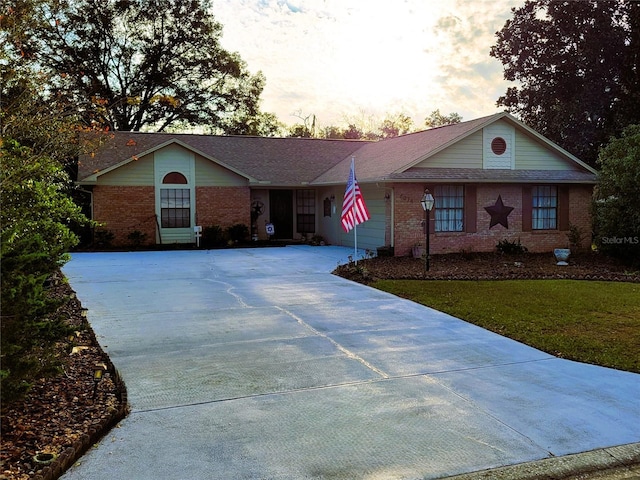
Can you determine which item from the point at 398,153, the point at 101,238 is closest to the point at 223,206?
the point at 101,238

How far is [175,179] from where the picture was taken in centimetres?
2008

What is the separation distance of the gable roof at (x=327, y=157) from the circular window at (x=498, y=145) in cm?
60

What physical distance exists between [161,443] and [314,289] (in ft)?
22.5

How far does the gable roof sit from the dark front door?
94 cm

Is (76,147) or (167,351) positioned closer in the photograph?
(167,351)

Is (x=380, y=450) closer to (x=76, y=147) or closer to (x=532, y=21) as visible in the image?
(x=76, y=147)

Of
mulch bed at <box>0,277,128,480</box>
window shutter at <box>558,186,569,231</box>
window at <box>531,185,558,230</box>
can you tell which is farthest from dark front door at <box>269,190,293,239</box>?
mulch bed at <box>0,277,128,480</box>

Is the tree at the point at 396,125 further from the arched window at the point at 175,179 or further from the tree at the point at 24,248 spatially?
the tree at the point at 24,248

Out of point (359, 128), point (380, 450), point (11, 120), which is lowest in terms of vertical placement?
point (380, 450)

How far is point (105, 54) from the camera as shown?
3203cm

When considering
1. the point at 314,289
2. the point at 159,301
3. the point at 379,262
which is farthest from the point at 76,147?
the point at 379,262

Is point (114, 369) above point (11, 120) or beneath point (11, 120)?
beneath

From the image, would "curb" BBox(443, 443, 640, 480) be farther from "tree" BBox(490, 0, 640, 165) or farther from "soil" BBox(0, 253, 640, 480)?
"tree" BBox(490, 0, 640, 165)

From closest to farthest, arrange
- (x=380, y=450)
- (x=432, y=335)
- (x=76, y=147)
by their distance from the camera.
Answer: (x=380, y=450) < (x=432, y=335) < (x=76, y=147)
